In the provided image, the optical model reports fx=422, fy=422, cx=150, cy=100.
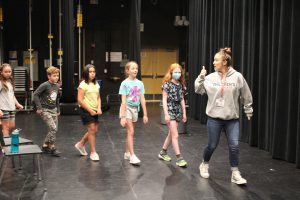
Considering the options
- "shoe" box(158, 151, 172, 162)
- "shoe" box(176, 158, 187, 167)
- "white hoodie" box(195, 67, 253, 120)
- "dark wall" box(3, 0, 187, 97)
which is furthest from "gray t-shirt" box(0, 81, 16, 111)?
"dark wall" box(3, 0, 187, 97)

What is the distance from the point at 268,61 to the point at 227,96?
2.14 meters

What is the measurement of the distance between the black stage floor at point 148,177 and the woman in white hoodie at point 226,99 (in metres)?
0.38

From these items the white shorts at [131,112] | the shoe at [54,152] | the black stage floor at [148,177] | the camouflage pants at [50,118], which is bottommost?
the black stage floor at [148,177]

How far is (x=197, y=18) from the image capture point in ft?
32.0

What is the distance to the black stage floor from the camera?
171 inches

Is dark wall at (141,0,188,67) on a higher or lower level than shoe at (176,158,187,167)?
higher

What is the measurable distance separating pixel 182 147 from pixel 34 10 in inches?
295

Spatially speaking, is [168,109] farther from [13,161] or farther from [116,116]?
[116,116]

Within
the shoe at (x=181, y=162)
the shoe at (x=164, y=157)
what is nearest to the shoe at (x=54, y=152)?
the shoe at (x=164, y=157)

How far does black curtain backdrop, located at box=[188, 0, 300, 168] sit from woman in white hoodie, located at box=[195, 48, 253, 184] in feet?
3.95

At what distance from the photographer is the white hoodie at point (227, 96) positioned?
4.50 metres

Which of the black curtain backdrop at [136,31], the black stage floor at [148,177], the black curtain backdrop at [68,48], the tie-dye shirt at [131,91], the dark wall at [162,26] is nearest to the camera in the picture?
the black stage floor at [148,177]

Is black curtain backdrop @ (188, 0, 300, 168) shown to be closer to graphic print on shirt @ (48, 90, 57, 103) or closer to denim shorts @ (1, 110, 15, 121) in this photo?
graphic print on shirt @ (48, 90, 57, 103)

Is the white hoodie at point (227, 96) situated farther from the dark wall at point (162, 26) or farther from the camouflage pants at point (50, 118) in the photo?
the dark wall at point (162, 26)
